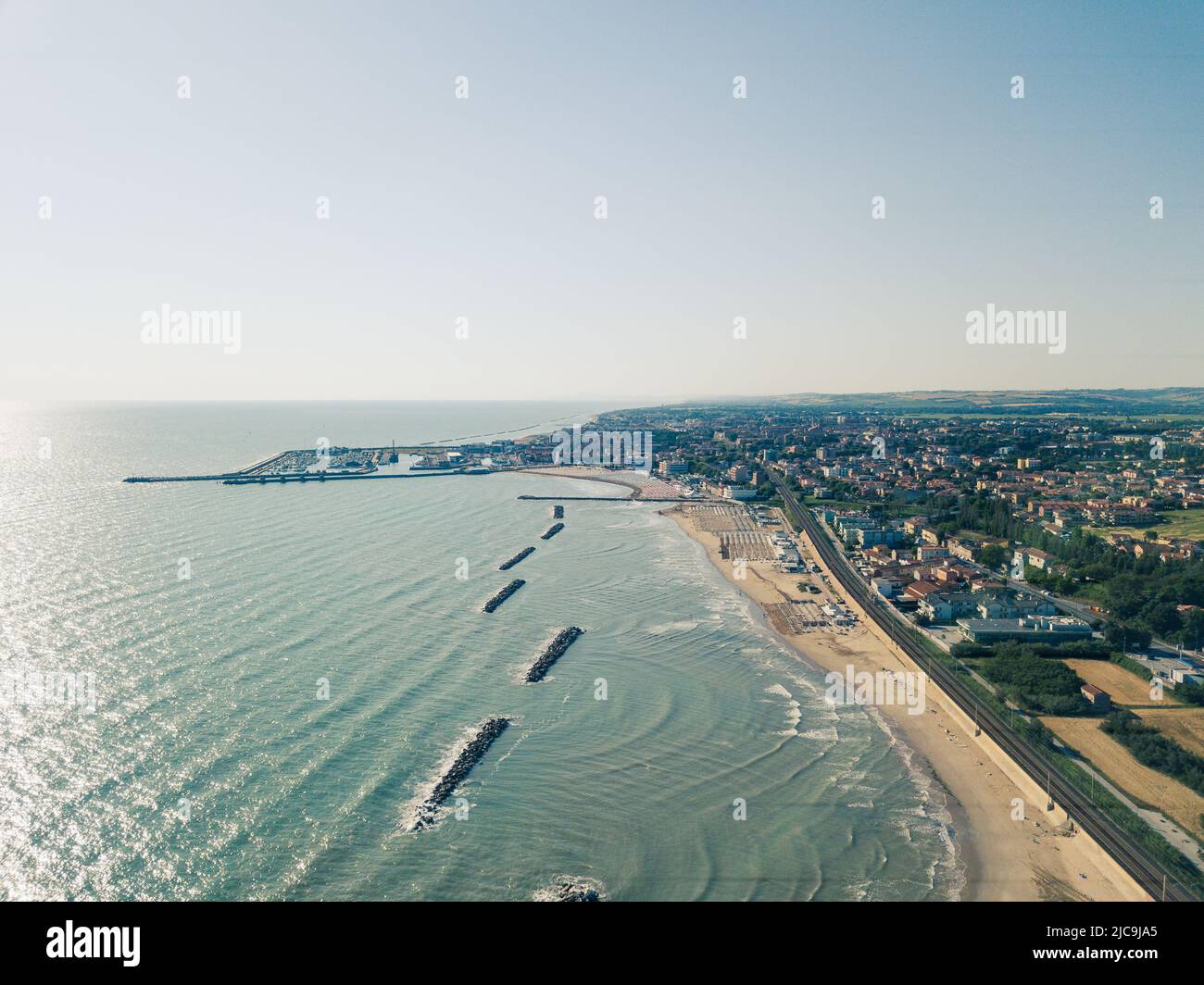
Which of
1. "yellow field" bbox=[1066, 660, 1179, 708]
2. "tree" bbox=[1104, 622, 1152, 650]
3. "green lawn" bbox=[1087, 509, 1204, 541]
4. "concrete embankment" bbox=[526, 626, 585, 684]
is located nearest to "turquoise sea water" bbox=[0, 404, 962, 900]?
"concrete embankment" bbox=[526, 626, 585, 684]

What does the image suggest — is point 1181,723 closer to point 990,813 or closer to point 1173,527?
point 990,813

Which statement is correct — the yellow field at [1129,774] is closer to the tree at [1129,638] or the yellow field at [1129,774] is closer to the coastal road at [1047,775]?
the coastal road at [1047,775]

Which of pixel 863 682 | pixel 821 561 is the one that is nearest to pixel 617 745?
pixel 863 682

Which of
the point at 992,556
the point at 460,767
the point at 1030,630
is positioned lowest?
the point at 460,767

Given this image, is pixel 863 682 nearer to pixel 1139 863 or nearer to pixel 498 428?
pixel 1139 863

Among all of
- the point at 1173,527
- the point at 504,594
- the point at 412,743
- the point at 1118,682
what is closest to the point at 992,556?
the point at 1173,527
